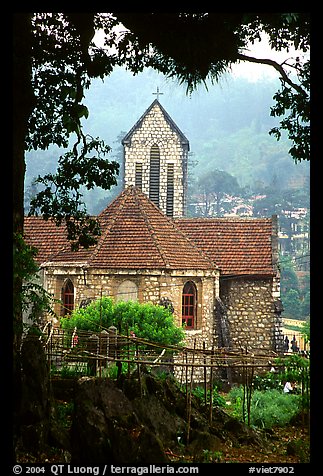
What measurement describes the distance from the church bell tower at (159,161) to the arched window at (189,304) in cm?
1903

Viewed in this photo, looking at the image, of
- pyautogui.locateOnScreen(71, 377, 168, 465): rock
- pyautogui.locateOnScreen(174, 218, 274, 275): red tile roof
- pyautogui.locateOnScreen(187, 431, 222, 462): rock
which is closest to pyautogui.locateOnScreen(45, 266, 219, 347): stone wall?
pyautogui.locateOnScreen(174, 218, 274, 275): red tile roof

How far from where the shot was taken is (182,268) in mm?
29688

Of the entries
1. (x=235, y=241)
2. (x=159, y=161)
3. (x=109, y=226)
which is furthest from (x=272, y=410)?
(x=159, y=161)

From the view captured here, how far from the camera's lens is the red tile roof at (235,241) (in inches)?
1278

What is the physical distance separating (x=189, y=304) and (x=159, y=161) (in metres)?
20.6

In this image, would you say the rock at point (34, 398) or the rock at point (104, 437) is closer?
the rock at point (104, 437)

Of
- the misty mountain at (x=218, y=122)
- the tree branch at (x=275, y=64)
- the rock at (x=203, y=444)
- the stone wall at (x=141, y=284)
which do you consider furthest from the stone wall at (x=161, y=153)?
the misty mountain at (x=218, y=122)

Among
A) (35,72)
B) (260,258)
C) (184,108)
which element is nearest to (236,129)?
(184,108)

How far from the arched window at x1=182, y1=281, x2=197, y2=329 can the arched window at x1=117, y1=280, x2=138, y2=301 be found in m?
2.20

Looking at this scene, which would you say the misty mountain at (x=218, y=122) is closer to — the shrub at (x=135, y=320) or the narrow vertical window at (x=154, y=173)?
the narrow vertical window at (x=154, y=173)

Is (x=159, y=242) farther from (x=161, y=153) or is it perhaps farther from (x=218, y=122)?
(x=218, y=122)

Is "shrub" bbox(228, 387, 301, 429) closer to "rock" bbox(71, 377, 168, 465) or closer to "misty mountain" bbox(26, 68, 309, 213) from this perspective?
"rock" bbox(71, 377, 168, 465)

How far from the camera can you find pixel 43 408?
12.2 meters

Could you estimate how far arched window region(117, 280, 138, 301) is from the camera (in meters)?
29.3
